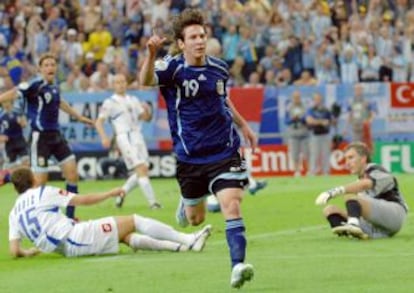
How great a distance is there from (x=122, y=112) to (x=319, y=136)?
35.0ft

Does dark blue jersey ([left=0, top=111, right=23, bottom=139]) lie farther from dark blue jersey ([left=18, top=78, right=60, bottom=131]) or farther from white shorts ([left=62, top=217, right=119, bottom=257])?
white shorts ([left=62, top=217, right=119, bottom=257])

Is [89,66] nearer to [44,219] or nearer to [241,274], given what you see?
[44,219]

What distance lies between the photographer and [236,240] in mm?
12141

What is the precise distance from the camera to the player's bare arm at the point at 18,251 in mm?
15336

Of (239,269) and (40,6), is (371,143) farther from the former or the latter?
(239,269)

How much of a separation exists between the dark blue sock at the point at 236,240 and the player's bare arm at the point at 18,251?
149 inches

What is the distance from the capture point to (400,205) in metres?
16.3

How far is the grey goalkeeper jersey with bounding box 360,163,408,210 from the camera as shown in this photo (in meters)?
16.2

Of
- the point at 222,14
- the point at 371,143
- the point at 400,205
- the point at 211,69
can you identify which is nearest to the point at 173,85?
the point at 211,69

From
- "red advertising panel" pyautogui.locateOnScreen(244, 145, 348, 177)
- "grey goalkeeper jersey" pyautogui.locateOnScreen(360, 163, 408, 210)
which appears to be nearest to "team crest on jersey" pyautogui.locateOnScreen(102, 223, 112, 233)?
"grey goalkeeper jersey" pyautogui.locateOnScreen(360, 163, 408, 210)

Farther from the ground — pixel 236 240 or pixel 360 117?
pixel 236 240

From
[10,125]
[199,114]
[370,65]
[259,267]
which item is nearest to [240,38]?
[370,65]

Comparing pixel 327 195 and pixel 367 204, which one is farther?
pixel 367 204

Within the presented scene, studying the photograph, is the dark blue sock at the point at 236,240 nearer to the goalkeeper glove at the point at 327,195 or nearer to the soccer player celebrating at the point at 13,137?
the goalkeeper glove at the point at 327,195
